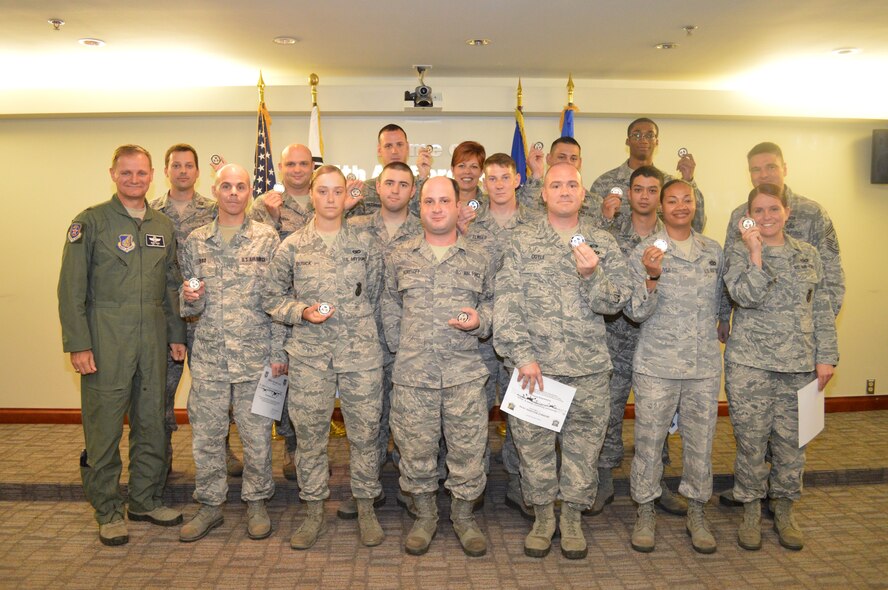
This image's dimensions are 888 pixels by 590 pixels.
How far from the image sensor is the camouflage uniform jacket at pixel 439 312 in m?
3.43

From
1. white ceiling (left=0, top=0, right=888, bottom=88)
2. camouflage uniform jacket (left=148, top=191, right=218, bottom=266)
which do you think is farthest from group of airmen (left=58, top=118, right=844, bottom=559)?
white ceiling (left=0, top=0, right=888, bottom=88)

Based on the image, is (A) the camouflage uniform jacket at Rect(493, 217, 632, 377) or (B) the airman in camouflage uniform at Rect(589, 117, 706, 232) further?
(B) the airman in camouflage uniform at Rect(589, 117, 706, 232)

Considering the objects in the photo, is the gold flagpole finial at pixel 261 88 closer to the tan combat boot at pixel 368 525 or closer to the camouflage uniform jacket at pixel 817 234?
the tan combat boot at pixel 368 525

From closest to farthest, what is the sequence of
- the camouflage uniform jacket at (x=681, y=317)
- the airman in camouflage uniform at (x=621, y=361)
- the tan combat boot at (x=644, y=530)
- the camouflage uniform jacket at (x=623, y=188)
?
the camouflage uniform jacket at (x=681, y=317) → the tan combat boot at (x=644, y=530) → the airman in camouflage uniform at (x=621, y=361) → the camouflage uniform jacket at (x=623, y=188)

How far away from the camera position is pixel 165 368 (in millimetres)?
3904

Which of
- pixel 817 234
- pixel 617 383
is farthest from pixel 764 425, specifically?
pixel 817 234

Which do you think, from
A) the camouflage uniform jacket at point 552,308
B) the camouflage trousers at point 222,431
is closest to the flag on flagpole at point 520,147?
the camouflage uniform jacket at point 552,308

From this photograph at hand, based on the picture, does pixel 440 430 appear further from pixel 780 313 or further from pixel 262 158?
pixel 262 158

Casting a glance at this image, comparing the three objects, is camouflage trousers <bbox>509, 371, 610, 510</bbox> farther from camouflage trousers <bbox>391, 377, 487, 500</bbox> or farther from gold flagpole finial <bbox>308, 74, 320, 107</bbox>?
gold flagpole finial <bbox>308, 74, 320, 107</bbox>

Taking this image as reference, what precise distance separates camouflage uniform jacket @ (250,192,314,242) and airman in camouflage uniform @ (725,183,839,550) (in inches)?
101

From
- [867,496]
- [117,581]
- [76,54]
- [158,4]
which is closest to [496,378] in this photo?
[117,581]

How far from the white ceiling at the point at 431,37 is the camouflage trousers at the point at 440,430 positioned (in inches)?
90.1

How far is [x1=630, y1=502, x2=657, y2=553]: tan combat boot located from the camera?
11.7ft

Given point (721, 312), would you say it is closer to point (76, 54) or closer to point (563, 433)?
point (563, 433)
